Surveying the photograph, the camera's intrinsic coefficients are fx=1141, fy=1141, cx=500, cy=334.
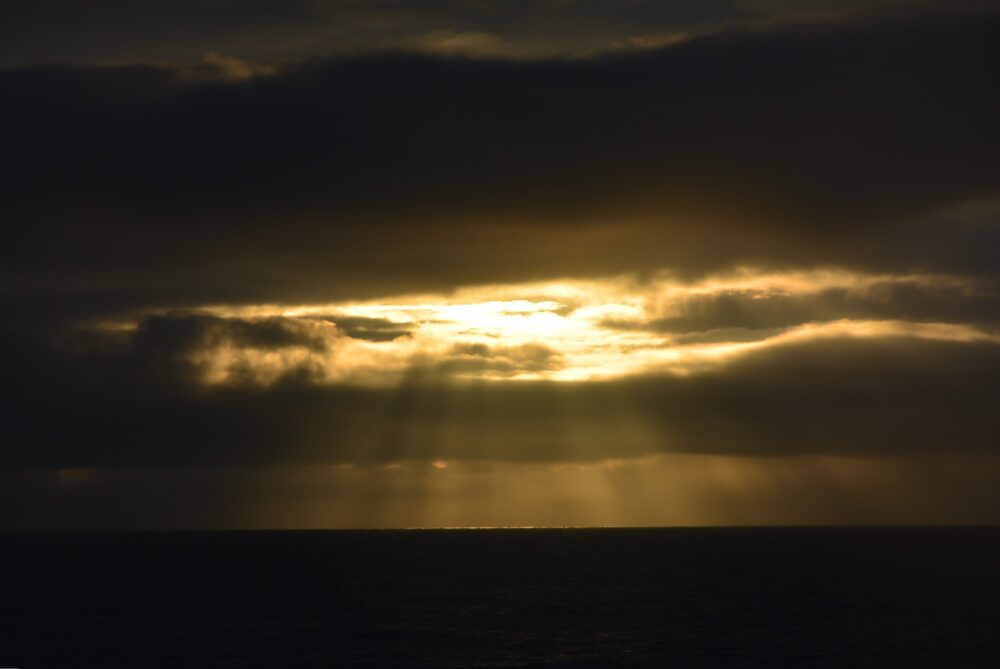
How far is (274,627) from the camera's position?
366 feet

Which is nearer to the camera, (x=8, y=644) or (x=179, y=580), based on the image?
(x=8, y=644)

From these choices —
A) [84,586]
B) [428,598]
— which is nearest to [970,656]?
[428,598]

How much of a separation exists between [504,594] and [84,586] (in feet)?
221

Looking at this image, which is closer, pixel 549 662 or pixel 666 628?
pixel 549 662

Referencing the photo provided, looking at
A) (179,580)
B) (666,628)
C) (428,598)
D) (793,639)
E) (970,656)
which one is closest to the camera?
(970,656)

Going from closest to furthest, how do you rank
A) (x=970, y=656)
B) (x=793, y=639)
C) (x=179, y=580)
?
(x=970, y=656)
(x=793, y=639)
(x=179, y=580)

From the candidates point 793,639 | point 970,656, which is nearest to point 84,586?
point 793,639

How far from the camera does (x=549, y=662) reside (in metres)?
88.4

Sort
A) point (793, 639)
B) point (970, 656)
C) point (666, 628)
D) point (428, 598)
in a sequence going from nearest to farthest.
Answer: point (970, 656)
point (793, 639)
point (666, 628)
point (428, 598)

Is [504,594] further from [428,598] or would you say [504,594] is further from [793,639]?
[793,639]

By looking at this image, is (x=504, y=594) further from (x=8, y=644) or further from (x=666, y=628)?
(x=8, y=644)

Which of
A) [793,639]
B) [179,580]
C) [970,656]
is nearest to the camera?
[970,656]

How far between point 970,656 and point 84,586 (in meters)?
130

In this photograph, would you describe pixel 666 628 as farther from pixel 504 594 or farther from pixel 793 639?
pixel 504 594
